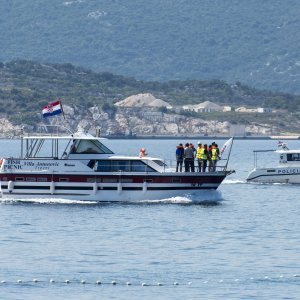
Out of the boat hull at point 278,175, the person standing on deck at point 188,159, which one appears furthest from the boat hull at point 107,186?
the boat hull at point 278,175

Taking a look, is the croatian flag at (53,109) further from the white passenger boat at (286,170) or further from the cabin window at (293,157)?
the cabin window at (293,157)

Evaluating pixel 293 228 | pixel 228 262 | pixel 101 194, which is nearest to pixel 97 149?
pixel 101 194

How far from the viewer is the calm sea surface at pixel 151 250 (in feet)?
144

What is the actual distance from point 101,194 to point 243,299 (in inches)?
1036

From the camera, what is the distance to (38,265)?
47.8 meters

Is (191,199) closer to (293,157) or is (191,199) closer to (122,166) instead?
(122,166)

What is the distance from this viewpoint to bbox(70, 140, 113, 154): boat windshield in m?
68.1

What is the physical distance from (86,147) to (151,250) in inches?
673

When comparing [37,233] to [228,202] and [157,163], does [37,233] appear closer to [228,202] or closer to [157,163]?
Result: [157,163]

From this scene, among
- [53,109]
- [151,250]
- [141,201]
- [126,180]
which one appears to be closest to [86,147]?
[126,180]

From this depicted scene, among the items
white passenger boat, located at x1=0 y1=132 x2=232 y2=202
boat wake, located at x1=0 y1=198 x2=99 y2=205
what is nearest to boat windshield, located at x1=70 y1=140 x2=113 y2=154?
white passenger boat, located at x1=0 y1=132 x2=232 y2=202

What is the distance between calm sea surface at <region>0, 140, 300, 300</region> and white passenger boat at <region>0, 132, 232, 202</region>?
1.94 feet

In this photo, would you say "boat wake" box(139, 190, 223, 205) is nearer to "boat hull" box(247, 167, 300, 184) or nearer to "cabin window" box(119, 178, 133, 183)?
"cabin window" box(119, 178, 133, 183)

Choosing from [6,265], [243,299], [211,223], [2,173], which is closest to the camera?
[243,299]
